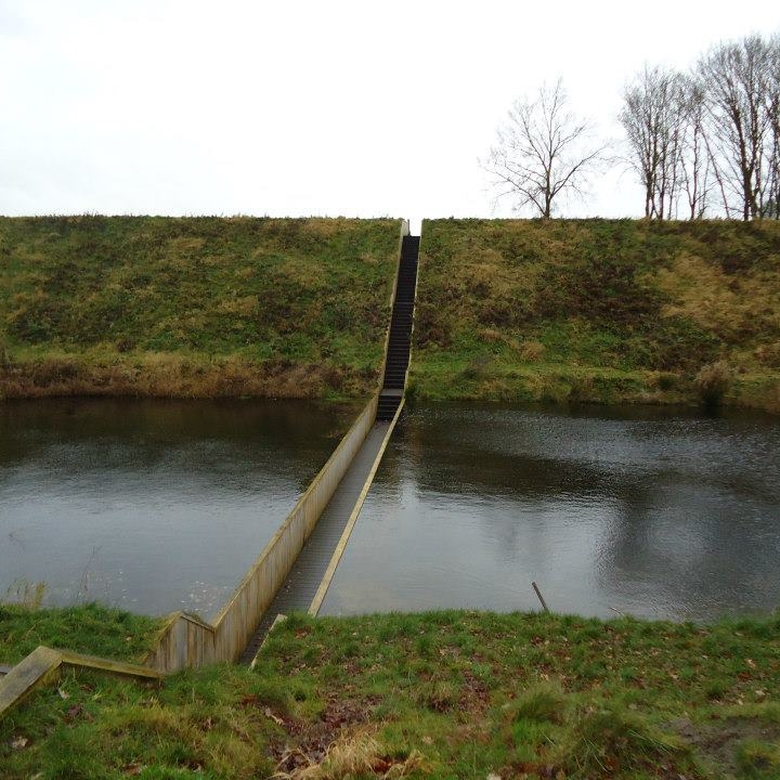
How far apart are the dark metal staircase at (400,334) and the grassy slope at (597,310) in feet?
2.16

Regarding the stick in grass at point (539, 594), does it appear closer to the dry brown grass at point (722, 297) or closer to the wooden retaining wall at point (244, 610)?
the wooden retaining wall at point (244, 610)

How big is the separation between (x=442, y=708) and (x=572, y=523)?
296 inches

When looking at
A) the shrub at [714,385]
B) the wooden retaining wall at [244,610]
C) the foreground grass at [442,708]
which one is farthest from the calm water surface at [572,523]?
the shrub at [714,385]

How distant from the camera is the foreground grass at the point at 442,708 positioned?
185 inches

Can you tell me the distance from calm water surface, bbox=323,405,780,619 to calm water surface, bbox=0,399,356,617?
7.69ft

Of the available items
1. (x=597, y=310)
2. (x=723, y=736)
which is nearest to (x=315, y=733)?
(x=723, y=736)

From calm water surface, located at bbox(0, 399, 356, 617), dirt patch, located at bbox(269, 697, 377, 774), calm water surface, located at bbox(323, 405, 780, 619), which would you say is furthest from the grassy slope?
dirt patch, located at bbox(269, 697, 377, 774)

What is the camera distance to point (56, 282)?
1335 inches

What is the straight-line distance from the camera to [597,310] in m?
32.0

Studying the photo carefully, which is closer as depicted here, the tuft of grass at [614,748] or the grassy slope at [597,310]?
the tuft of grass at [614,748]

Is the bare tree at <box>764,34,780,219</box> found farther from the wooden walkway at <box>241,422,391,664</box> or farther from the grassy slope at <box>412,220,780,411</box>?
the wooden walkway at <box>241,422,391,664</box>

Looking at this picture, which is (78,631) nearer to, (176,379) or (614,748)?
(614,748)

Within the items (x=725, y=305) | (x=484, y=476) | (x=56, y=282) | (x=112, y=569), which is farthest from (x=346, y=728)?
(x=56, y=282)

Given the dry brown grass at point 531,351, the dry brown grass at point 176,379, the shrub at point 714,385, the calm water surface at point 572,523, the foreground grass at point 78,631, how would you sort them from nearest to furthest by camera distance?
1. the foreground grass at point 78,631
2. the calm water surface at point 572,523
3. the shrub at point 714,385
4. the dry brown grass at point 176,379
5. the dry brown grass at point 531,351
